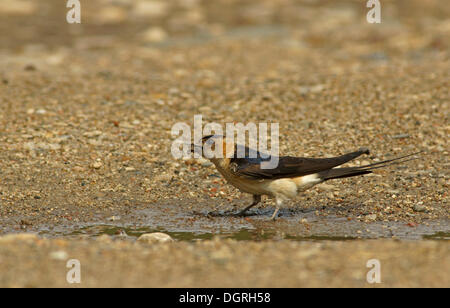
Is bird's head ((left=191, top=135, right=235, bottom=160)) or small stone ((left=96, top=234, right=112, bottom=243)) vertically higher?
bird's head ((left=191, top=135, right=235, bottom=160))

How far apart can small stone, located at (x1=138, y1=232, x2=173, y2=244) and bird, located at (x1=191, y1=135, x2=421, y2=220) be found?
3.61 feet

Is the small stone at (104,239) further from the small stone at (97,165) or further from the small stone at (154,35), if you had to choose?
the small stone at (154,35)

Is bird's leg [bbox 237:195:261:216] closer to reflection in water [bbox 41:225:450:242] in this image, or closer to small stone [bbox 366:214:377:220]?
reflection in water [bbox 41:225:450:242]

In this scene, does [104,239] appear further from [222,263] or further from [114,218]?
[222,263]

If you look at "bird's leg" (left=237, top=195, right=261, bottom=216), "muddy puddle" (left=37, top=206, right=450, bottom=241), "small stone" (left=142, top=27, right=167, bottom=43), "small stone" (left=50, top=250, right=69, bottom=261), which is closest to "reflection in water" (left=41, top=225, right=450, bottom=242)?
"muddy puddle" (left=37, top=206, right=450, bottom=241)

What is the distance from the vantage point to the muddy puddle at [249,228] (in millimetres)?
6250

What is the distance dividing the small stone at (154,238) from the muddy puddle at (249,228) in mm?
250

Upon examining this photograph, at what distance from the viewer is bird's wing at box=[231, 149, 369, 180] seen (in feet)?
22.0

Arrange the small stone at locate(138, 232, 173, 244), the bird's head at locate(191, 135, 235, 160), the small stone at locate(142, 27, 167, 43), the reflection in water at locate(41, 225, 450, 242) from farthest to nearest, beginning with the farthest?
the small stone at locate(142, 27, 167, 43)
the bird's head at locate(191, 135, 235, 160)
the reflection in water at locate(41, 225, 450, 242)
the small stone at locate(138, 232, 173, 244)

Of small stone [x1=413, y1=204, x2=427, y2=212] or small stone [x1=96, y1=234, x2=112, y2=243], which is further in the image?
small stone [x1=413, y1=204, x2=427, y2=212]

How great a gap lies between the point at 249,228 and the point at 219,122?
3034 mm

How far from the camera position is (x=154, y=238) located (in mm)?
5891

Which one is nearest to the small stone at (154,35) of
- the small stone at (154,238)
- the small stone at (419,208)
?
the small stone at (419,208)

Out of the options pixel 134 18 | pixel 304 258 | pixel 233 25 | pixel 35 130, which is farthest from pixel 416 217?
pixel 134 18
